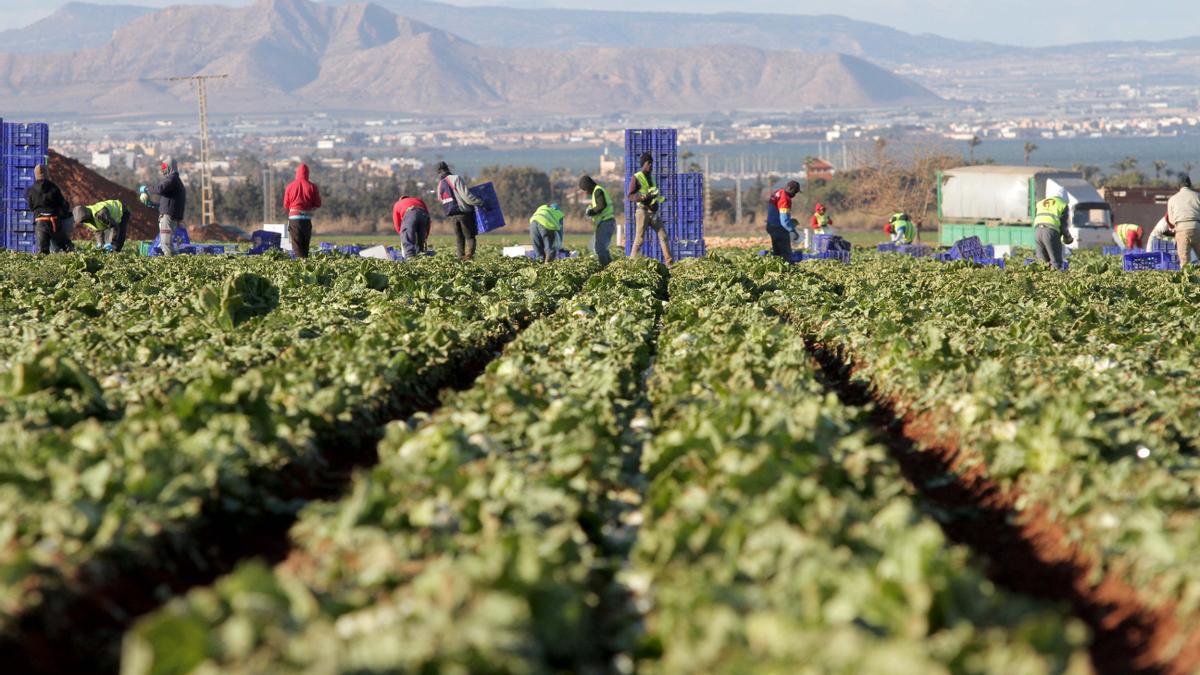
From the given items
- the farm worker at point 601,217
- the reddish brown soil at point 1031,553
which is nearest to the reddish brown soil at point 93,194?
the farm worker at point 601,217

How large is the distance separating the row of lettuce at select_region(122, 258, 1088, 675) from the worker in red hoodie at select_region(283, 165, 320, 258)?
46.9ft

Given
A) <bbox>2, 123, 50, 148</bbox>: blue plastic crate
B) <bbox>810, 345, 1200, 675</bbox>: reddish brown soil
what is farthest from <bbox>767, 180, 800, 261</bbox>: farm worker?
<bbox>810, 345, 1200, 675</bbox>: reddish brown soil

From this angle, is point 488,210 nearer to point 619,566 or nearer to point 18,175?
point 18,175

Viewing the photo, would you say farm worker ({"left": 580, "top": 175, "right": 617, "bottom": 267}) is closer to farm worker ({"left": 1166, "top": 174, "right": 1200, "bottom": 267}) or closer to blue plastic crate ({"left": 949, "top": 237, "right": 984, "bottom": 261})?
farm worker ({"left": 1166, "top": 174, "right": 1200, "bottom": 267})

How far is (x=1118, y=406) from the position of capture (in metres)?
8.23

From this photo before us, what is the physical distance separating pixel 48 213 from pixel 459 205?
635cm

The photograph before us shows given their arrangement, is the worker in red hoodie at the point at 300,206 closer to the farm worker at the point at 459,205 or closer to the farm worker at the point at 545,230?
the farm worker at the point at 459,205

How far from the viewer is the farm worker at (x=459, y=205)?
23.3 metres

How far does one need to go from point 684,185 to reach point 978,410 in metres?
22.7

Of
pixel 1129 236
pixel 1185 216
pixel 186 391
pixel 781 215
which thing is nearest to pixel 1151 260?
pixel 1185 216

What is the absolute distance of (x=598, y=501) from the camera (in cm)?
650

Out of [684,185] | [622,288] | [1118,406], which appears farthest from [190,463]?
[684,185]

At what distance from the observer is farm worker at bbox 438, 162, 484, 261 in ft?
76.5

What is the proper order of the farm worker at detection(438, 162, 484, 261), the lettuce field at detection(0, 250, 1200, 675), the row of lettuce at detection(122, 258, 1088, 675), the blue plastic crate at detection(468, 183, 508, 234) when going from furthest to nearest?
1. the blue plastic crate at detection(468, 183, 508, 234)
2. the farm worker at detection(438, 162, 484, 261)
3. the lettuce field at detection(0, 250, 1200, 675)
4. the row of lettuce at detection(122, 258, 1088, 675)
